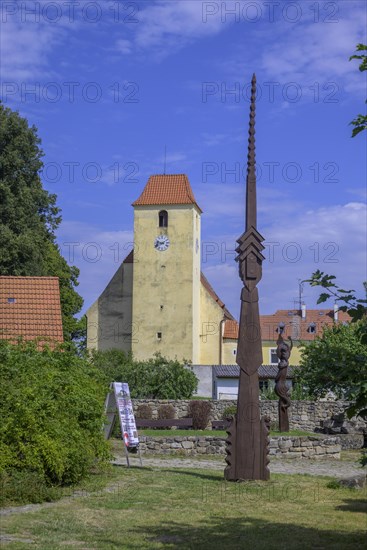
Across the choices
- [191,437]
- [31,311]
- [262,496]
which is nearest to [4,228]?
[31,311]

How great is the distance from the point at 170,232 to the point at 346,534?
5744 centimetres

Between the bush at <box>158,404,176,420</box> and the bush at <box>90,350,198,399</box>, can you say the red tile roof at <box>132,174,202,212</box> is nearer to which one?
the bush at <box>90,350,198,399</box>

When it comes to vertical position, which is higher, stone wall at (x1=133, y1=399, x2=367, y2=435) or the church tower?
the church tower

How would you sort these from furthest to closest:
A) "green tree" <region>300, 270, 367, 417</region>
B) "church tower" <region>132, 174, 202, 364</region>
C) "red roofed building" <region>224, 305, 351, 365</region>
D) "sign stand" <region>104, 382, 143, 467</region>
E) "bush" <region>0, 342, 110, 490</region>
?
"red roofed building" <region>224, 305, 351, 365</region> < "church tower" <region>132, 174, 202, 364</region> < "sign stand" <region>104, 382, 143, 467</region> < "bush" <region>0, 342, 110, 490</region> < "green tree" <region>300, 270, 367, 417</region>

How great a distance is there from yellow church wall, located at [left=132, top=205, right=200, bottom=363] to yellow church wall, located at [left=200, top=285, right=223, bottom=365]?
4.60 ft

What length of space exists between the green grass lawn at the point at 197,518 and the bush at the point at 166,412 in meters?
21.5

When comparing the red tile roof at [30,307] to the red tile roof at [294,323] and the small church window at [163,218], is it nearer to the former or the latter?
the small church window at [163,218]

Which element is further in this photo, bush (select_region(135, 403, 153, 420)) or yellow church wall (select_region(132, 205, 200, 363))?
yellow church wall (select_region(132, 205, 200, 363))

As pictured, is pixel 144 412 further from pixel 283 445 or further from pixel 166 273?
pixel 166 273

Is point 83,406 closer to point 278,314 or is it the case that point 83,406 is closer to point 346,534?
point 346,534

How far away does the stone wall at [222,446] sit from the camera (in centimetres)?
2267

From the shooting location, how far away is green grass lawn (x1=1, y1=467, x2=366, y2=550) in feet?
28.6

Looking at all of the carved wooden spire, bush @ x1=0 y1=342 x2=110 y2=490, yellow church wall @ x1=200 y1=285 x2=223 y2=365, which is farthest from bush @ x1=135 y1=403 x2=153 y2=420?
yellow church wall @ x1=200 y1=285 x2=223 y2=365

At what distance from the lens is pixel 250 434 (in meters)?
14.4
